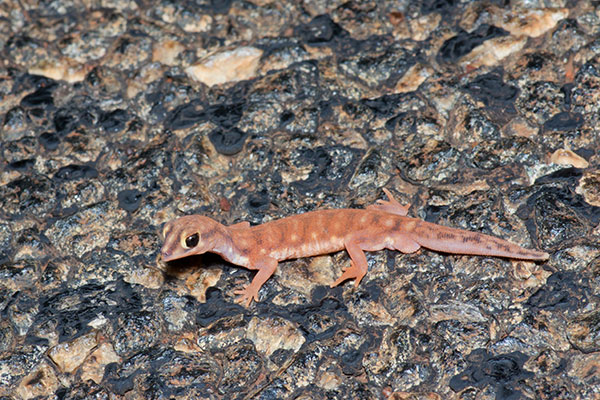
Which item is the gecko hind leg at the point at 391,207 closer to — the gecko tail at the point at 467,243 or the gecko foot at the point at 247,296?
the gecko tail at the point at 467,243

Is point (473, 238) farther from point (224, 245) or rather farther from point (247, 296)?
point (224, 245)

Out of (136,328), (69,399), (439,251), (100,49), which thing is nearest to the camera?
(69,399)

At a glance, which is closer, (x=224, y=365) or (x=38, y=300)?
(x=224, y=365)

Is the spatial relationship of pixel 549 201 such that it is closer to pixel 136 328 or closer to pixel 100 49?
pixel 136 328

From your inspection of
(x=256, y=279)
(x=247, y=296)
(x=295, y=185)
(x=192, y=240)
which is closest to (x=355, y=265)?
(x=256, y=279)

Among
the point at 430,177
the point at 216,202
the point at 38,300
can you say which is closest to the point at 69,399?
the point at 38,300

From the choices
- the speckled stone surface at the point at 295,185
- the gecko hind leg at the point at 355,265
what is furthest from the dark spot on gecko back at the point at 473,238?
the gecko hind leg at the point at 355,265
